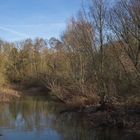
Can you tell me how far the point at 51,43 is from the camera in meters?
76.6

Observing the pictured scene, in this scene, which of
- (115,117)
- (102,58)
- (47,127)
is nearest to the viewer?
(47,127)

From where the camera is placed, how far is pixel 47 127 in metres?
24.5

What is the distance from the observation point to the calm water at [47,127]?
21.4m

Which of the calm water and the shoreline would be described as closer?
→ the calm water

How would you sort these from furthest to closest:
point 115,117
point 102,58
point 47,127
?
point 102,58
point 115,117
point 47,127

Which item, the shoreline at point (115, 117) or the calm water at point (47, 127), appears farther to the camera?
the shoreline at point (115, 117)

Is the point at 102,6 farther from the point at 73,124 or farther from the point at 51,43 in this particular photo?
the point at 51,43

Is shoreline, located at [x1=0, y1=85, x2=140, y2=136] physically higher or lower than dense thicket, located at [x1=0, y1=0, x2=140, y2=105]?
lower

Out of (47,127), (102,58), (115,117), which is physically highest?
(102,58)

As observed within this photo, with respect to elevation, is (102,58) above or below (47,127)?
above

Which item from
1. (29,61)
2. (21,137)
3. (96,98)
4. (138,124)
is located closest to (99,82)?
(96,98)

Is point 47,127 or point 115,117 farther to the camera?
point 115,117

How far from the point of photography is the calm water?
21.4 metres

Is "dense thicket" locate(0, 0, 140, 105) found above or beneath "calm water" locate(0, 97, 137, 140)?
above
